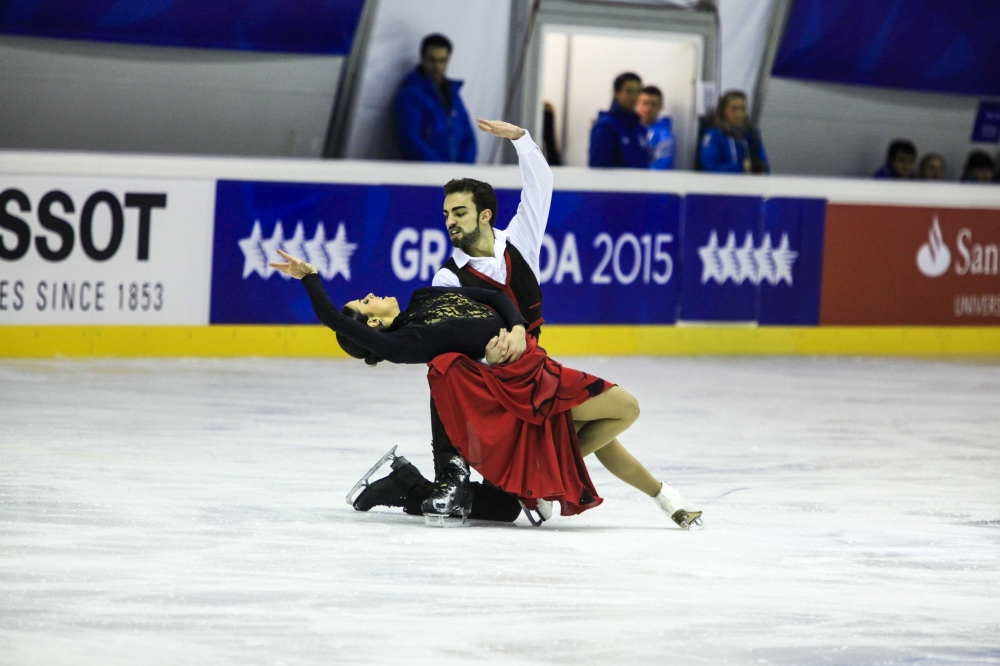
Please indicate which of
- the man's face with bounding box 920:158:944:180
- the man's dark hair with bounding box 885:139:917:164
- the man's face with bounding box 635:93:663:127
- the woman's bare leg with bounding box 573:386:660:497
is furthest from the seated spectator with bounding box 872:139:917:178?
the woman's bare leg with bounding box 573:386:660:497

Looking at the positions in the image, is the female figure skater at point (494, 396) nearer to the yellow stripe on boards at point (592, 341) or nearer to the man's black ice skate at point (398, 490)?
the man's black ice skate at point (398, 490)

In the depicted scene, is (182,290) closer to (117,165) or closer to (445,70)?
(117,165)

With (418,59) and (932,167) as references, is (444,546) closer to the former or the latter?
(418,59)

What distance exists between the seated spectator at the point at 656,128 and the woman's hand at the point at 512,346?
751 centimetres

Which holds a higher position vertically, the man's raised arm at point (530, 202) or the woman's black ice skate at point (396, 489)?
the man's raised arm at point (530, 202)

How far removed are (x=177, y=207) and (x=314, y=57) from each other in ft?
9.96

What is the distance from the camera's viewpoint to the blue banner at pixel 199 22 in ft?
38.3

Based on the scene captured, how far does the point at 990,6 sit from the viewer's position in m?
15.4

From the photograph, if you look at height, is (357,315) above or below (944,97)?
below

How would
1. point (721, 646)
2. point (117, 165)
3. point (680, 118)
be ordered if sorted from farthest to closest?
point (680, 118) < point (117, 165) < point (721, 646)

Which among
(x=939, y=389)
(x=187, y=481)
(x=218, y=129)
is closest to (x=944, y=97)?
(x=939, y=389)

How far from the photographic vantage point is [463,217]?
543 cm

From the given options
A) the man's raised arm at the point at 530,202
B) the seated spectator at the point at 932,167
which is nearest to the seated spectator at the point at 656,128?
the seated spectator at the point at 932,167

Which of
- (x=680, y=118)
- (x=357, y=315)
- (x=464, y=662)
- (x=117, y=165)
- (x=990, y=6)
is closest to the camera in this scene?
(x=464, y=662)
